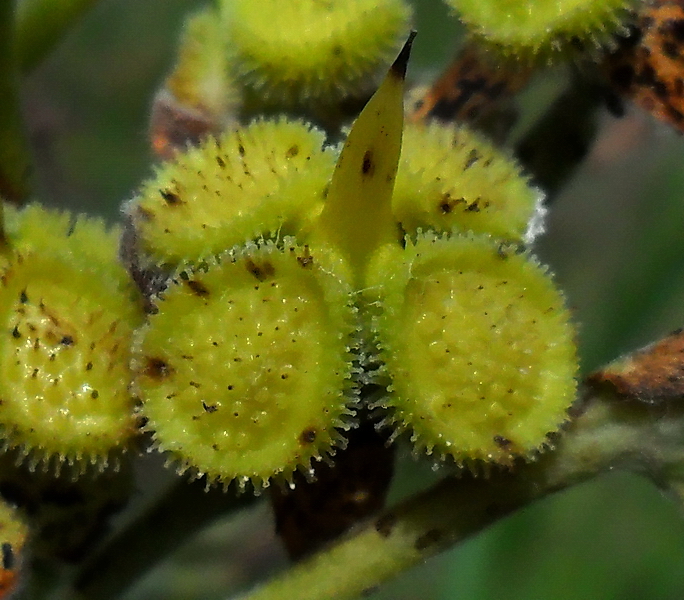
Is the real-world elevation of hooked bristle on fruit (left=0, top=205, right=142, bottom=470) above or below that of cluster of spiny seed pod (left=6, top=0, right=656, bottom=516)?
below

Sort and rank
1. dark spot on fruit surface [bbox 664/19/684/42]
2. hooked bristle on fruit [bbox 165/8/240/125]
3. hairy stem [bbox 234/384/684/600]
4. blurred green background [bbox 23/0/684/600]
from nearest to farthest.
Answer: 1. hairy stem [bbox 234/384/684/600]
2. dark spot on fruit surface [bbox 664/19/684/42]
3. hooked bristle on fruit [bbox 165/8/240/125]
4. blurred green background [bbox 23/0/684/600]

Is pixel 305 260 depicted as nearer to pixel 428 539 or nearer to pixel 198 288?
pixel 198 288

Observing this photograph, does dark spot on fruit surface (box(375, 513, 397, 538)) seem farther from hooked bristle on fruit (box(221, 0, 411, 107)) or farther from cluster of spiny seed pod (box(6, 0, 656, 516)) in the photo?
hooked bristle on fruit (box(221, 0, 411, 107))

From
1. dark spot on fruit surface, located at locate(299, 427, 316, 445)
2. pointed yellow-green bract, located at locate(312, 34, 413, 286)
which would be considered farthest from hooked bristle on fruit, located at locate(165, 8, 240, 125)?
dark spot on fruit surface, located at locate(299, 427, 316, 445)

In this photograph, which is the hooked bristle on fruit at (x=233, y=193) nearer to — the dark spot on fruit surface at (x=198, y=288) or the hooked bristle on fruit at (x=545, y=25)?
the dark spot on fruit surface at (x=198, y=288)

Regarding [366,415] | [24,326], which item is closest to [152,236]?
[24,326]

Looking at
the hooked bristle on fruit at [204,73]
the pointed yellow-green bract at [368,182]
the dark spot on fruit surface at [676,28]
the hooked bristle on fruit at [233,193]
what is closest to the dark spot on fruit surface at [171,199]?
the hooked bristle on fruit at [233,193]
